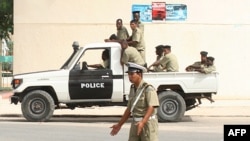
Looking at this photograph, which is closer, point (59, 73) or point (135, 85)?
point (135, 85)

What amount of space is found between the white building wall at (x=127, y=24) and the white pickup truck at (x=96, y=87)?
6982mm

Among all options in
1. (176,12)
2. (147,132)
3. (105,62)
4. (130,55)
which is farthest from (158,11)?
(147,132)

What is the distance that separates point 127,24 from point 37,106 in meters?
7.87

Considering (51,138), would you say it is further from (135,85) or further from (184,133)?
(135,85)

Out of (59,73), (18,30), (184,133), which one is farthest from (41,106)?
(18,30)

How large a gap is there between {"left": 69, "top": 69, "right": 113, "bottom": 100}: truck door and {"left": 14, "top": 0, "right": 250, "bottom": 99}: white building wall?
728 cm

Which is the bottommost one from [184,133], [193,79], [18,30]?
[184,133]

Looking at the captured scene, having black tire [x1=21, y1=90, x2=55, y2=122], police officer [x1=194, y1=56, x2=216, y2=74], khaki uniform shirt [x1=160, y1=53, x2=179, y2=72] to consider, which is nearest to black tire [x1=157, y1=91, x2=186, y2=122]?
khaki uniform shirt [x1=160, y1=53, x2=179, y2=72]

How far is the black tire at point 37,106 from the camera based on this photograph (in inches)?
628

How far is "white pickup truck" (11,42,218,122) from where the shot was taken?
15750 mm

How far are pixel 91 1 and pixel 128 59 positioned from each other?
26.8 ft

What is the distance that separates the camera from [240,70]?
912 inches

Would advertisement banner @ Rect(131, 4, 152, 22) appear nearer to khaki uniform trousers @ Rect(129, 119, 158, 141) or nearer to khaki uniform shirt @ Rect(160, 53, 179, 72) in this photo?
khaki uniform shirt @ Rect(160, 53, 179, 72)

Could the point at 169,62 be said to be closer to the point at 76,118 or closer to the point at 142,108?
the point at 76,118
